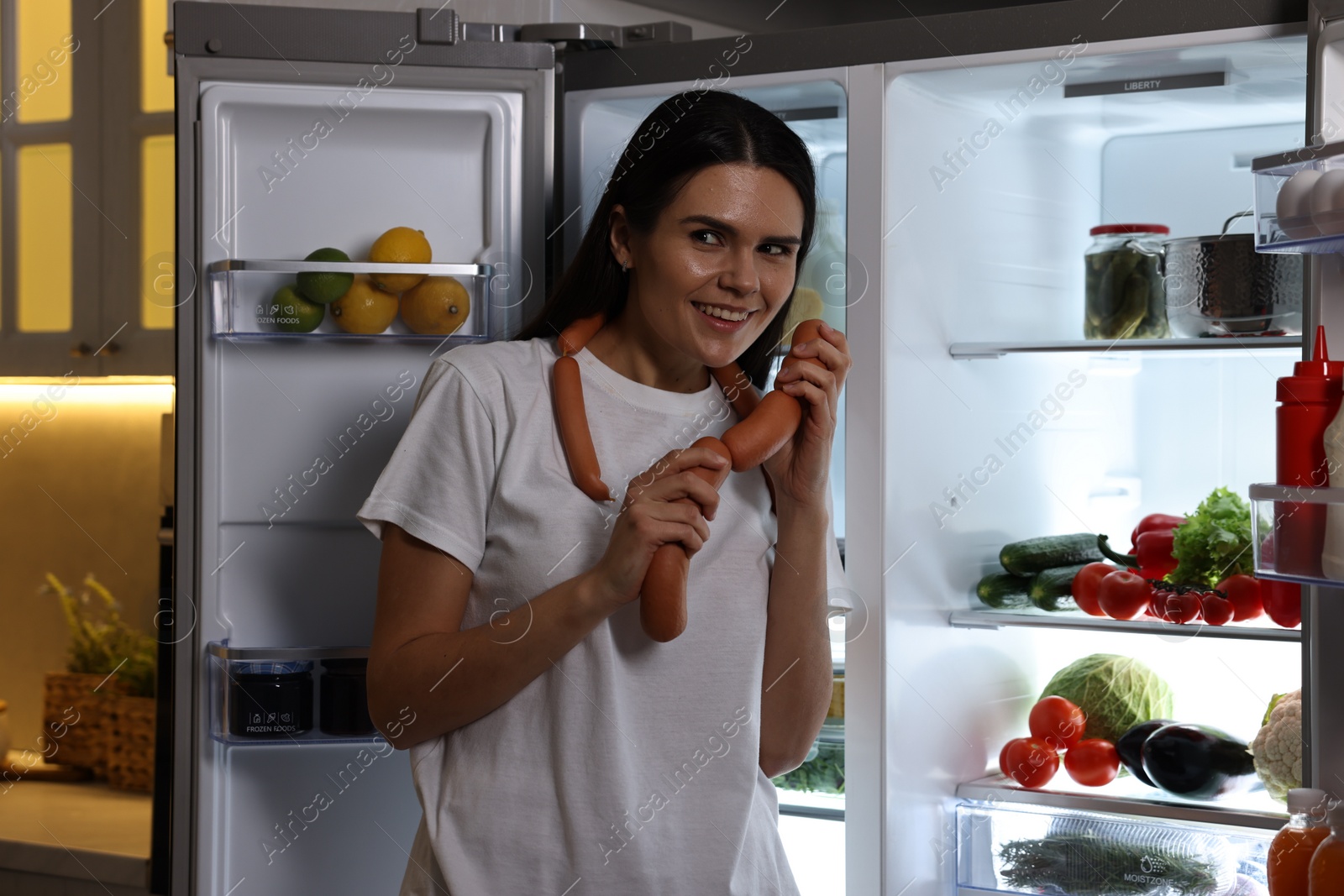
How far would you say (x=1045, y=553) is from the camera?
202 cm

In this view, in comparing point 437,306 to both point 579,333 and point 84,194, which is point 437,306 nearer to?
point 579,333

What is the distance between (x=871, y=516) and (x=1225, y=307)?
0.62 meters

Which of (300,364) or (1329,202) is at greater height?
(1329,202)

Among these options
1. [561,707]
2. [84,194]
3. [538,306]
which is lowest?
[561,707]

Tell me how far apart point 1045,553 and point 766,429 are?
34.2 inches

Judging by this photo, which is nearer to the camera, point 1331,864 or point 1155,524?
point 1331,864

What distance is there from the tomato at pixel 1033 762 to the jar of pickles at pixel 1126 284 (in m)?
0.67

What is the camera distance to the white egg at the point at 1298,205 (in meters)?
1.35

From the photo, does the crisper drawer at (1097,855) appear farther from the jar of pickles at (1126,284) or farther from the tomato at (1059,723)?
the jar of pickles at (1126,284)

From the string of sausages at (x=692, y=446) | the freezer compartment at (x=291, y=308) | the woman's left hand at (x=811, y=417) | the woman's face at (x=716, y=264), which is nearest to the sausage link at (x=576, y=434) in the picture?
the string of sausages at (x=692, y=446)

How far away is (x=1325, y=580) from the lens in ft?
4.35

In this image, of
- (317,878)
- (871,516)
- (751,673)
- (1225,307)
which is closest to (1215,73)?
(1225,307)

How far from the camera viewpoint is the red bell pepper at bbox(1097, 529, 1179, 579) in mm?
1972

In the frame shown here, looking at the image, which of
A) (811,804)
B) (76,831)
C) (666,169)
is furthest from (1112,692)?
(76,831)
